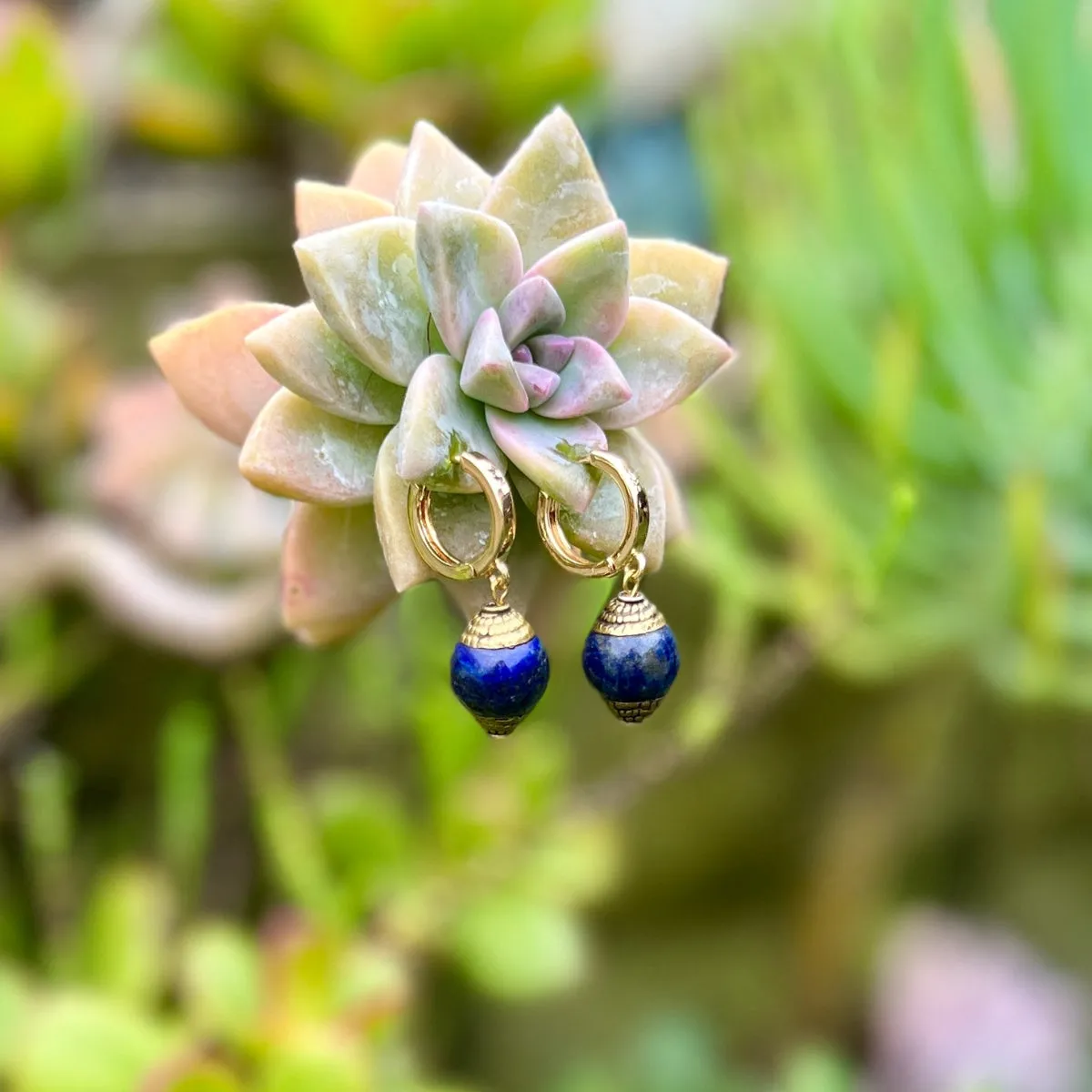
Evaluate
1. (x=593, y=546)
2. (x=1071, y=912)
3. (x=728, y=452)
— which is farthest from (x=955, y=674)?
(x=593, y=546)

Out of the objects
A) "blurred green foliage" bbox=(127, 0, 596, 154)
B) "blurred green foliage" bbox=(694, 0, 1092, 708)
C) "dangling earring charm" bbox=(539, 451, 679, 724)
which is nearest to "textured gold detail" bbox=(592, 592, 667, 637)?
"dangling earring charm" bbox=(539, 451, 679, 724)

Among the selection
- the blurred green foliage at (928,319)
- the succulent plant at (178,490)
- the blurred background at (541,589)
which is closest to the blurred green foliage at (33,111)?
the blurred background at (541,589)

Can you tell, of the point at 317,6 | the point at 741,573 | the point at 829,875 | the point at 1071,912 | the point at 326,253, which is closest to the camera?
the point at 326,253

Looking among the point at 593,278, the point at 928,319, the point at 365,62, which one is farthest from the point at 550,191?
the point at 365,62

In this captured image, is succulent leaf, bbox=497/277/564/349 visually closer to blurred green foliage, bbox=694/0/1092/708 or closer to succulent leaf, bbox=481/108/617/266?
succulent leaf, bbox=481/108/617/266

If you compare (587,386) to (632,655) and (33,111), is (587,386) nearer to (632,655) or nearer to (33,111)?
(632,655)

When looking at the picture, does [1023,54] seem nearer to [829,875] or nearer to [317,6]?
[317,6]
